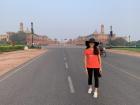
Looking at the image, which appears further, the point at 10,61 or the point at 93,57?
the point at 10,61

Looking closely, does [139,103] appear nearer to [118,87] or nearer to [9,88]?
[118,87]

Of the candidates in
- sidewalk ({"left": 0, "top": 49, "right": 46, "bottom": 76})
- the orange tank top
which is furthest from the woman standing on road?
sidewalk ({"left": 0, "top": 49, "right": 46, "bottom": 76})

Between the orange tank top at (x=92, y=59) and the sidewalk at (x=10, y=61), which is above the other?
the orange tank top at (x=92, y=59)

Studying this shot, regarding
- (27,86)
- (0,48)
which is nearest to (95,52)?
(27,86)

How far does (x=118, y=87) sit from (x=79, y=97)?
271 centimetres

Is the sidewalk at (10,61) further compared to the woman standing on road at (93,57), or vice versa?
the sidewalk at (10,61)

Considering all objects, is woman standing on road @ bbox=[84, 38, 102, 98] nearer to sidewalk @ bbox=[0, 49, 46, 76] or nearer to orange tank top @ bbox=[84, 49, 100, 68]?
orange tank top @ bbox=[84, 49, 100, 68]

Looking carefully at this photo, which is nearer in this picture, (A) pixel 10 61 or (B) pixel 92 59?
(B) pixel 92 59

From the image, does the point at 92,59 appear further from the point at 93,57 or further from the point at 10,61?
the point at 10,61

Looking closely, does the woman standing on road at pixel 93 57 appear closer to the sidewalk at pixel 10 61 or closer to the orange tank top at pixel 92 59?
the orange tank top at pixel 92 59

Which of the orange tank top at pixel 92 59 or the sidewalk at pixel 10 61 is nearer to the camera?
the orange tank top at pixel 92 59

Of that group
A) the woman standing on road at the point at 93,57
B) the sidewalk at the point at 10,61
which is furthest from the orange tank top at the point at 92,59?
the sidewalk at the point at 10,61

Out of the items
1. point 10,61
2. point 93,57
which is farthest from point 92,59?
point 10,61

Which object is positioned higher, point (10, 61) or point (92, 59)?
point (92, 59)
